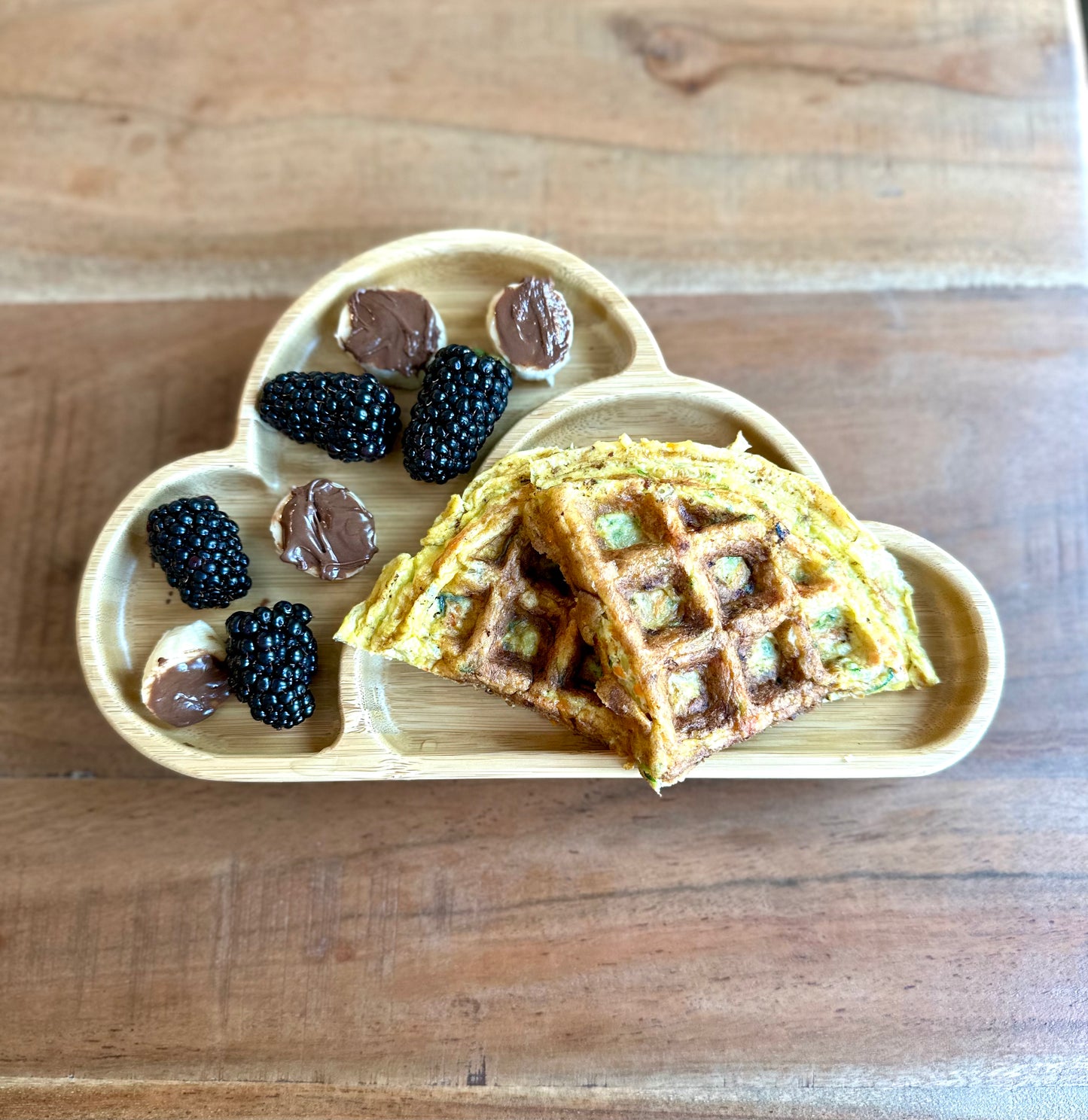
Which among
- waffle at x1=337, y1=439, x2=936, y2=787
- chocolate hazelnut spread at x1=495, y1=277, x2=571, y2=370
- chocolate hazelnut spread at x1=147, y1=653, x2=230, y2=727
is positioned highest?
chocolate hazelnut spread at x1=495, y1=277, x2=571, y2=370

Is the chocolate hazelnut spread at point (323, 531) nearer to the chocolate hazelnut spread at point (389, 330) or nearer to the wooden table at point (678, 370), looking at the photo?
the chocolate hazelnut spread at point (389, 330)

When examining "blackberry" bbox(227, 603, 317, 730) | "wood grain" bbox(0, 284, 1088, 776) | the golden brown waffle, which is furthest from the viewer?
"wood grain" bbox(0, 284, 1088, 776)

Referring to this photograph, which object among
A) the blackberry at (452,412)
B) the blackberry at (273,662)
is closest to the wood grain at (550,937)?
the blackberry at (273,662)

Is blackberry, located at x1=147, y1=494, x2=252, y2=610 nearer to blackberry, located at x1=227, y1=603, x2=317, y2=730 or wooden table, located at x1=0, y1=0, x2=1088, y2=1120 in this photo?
blackberry, located at x1=227, y1=603, x2=317, y2=730

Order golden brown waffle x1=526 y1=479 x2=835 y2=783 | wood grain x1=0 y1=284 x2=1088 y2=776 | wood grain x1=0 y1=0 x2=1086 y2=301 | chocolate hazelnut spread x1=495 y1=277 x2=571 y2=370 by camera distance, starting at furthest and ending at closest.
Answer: wood grain x1=0 y1=0 x2=1086 y2=301 < wood grain x1=0 y1=284 x2=1088 y2=776 < chocolate hazelnut spread x1=495 y1=277 x2=571 y2=370 < golden brown waffle x1=526 y1=479 x2=835 y2=783

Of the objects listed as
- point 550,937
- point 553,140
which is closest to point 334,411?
point 553,140

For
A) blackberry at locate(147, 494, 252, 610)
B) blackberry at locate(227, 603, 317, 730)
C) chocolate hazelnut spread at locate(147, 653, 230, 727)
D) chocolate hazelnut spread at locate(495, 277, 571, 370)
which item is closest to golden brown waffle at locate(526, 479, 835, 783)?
chocolate hazelnut spread at locate(495, 277, 571, 370)

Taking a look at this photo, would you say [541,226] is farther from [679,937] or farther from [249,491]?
[679,937]

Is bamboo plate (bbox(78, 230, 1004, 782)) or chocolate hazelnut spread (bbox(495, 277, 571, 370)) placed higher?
chocolate hazelnut spread (bbox(495, 277, 571, 370))
